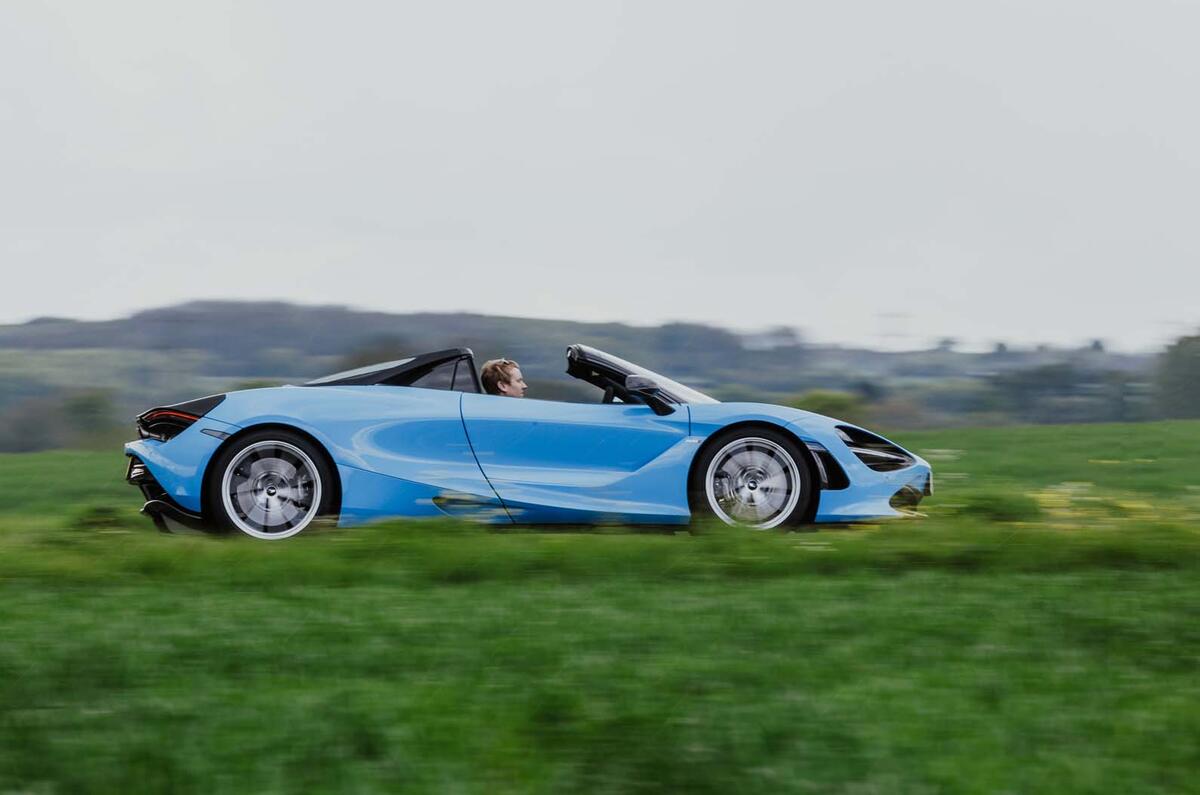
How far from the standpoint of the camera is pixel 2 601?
4977mm

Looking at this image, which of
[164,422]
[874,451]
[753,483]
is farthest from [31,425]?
[874,451]

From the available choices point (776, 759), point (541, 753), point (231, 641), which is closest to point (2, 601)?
point (231, 641)

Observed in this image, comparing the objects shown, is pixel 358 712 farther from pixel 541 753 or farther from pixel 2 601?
pixel 2 601

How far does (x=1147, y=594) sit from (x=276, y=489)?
4.20 metres

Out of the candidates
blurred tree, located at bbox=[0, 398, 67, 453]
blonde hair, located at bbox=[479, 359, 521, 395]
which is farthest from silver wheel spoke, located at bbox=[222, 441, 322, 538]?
blurred tree, located at bbox=[0, 398, 67, 453]

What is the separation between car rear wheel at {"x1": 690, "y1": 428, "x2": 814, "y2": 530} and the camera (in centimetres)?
720

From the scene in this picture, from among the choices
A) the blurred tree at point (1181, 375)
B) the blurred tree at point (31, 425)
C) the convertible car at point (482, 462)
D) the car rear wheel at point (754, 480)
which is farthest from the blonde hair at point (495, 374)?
the blurred tree at point (1181, 375)

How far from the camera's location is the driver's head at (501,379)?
7742 mm

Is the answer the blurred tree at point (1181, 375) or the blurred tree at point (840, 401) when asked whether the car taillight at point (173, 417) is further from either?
the blurred tree at point (1181, 375)

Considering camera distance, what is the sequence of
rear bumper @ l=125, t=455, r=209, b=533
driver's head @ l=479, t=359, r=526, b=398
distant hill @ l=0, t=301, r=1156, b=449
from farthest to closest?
distant hill @ l=0, t=301, r=1156, b=449, driver's head @ l=479, t=359, r=526, b=398, rear bumper @ l=125, t=455, r=209, b=533

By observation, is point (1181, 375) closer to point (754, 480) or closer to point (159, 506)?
point (754, 480)

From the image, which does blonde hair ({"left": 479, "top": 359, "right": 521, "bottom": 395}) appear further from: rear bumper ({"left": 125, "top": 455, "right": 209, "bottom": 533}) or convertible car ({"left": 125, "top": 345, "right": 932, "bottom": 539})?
rear bumper ({"left": 125, "top": 455, "right": 209, "bottom": 533})

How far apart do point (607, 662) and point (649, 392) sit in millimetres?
3539

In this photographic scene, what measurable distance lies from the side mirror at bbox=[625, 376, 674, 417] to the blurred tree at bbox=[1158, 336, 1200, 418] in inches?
897
